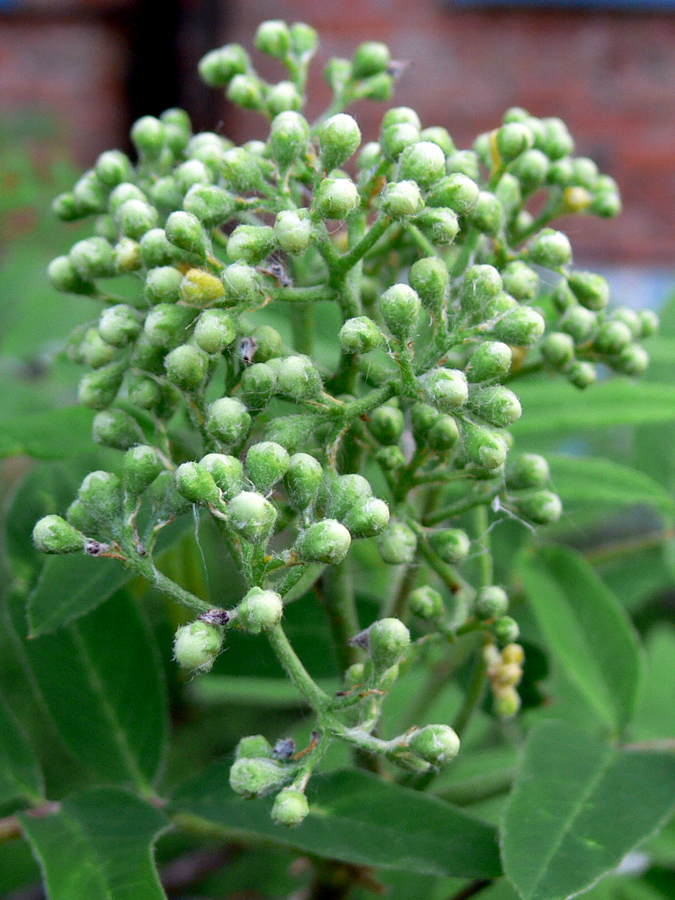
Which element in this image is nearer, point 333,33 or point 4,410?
point 4,410

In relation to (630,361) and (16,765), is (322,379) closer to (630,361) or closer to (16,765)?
(630,361)

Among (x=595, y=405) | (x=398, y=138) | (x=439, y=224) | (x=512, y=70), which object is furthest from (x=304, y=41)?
(x=512, y=70)

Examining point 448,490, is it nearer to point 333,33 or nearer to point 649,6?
point 333,33

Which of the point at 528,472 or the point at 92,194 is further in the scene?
the point at 92,194

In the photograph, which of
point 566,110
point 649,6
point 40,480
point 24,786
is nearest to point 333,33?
point 566,110

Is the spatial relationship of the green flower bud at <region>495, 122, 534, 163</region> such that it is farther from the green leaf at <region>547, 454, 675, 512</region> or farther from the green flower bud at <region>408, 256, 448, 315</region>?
the green leaf at <region>547, 454, 675, 512</region>

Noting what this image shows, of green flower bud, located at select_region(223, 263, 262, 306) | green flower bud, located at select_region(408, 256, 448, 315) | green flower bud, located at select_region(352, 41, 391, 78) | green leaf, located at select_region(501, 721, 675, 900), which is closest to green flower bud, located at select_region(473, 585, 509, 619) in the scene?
green leaf, located at select_region(501, 721, 675, 900)

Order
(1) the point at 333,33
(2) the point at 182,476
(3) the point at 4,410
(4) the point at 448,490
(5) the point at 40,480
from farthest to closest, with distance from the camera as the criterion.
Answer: (1) the point at 333,33 → (3) the point at 4,410 → (4) the point at 448,490 → (5) the point at 40,480 → (2) the point at 182,476
